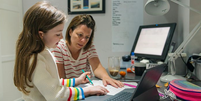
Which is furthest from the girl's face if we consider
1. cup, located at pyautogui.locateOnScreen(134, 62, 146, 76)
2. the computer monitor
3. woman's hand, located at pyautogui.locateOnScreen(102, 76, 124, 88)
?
the computer monitor

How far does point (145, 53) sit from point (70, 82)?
Result: 1073mm

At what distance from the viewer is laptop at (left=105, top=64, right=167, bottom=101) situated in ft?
1.80

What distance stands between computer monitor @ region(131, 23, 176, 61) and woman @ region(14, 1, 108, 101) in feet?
3.30

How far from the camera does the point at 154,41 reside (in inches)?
69.7

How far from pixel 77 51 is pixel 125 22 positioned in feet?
3.09

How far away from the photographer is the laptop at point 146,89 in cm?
55

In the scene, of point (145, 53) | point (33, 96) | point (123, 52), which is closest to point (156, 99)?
point (33, 96)

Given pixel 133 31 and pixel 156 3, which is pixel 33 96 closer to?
pixel 156 3

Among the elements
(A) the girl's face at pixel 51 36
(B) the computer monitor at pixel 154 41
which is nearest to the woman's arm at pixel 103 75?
(A) the girl's face at pixel 51 36

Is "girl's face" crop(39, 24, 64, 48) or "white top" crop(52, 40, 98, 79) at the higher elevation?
"girl's face" crop(39, 24, 64, 48)

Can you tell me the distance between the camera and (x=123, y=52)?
7.18ft

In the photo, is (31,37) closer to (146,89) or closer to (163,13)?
(146,89)

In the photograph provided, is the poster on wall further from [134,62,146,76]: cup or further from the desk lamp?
[134,62,146,76]: cup

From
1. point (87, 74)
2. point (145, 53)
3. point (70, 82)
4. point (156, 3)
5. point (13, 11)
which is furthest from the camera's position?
point (13, 11)
